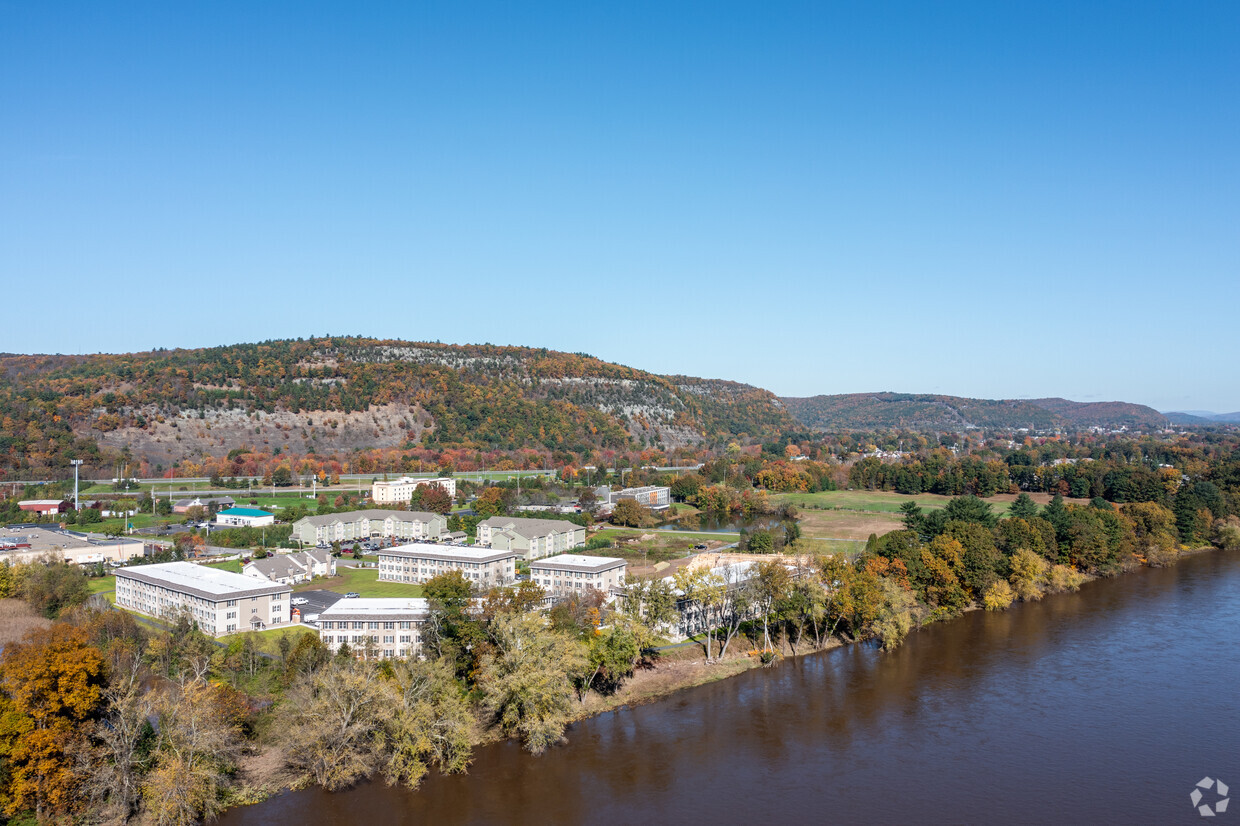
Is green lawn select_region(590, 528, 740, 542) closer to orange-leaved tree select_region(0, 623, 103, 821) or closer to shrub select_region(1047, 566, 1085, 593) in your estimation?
shrub select_region(1047, 566, 1085, 593)

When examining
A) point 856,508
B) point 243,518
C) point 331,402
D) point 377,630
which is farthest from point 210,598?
point 331,402

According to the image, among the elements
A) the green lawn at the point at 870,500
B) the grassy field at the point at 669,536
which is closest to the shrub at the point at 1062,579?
the grassy field at the point at 669,536

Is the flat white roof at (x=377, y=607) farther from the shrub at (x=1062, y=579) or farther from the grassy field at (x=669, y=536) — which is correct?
the shrub at (x=1062, y=579)

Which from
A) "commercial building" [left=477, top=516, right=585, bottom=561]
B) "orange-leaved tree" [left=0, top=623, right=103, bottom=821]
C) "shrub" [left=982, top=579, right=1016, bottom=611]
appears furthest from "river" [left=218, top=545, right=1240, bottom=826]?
"commercial building" [left=477, top=516, right=585, bottom=561]

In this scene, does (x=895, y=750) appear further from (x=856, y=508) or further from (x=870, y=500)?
(x=870, y=500)

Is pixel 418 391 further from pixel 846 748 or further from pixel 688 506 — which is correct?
pixel 846 748

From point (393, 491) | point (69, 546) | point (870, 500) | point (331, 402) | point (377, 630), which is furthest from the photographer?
point (331, 402)
